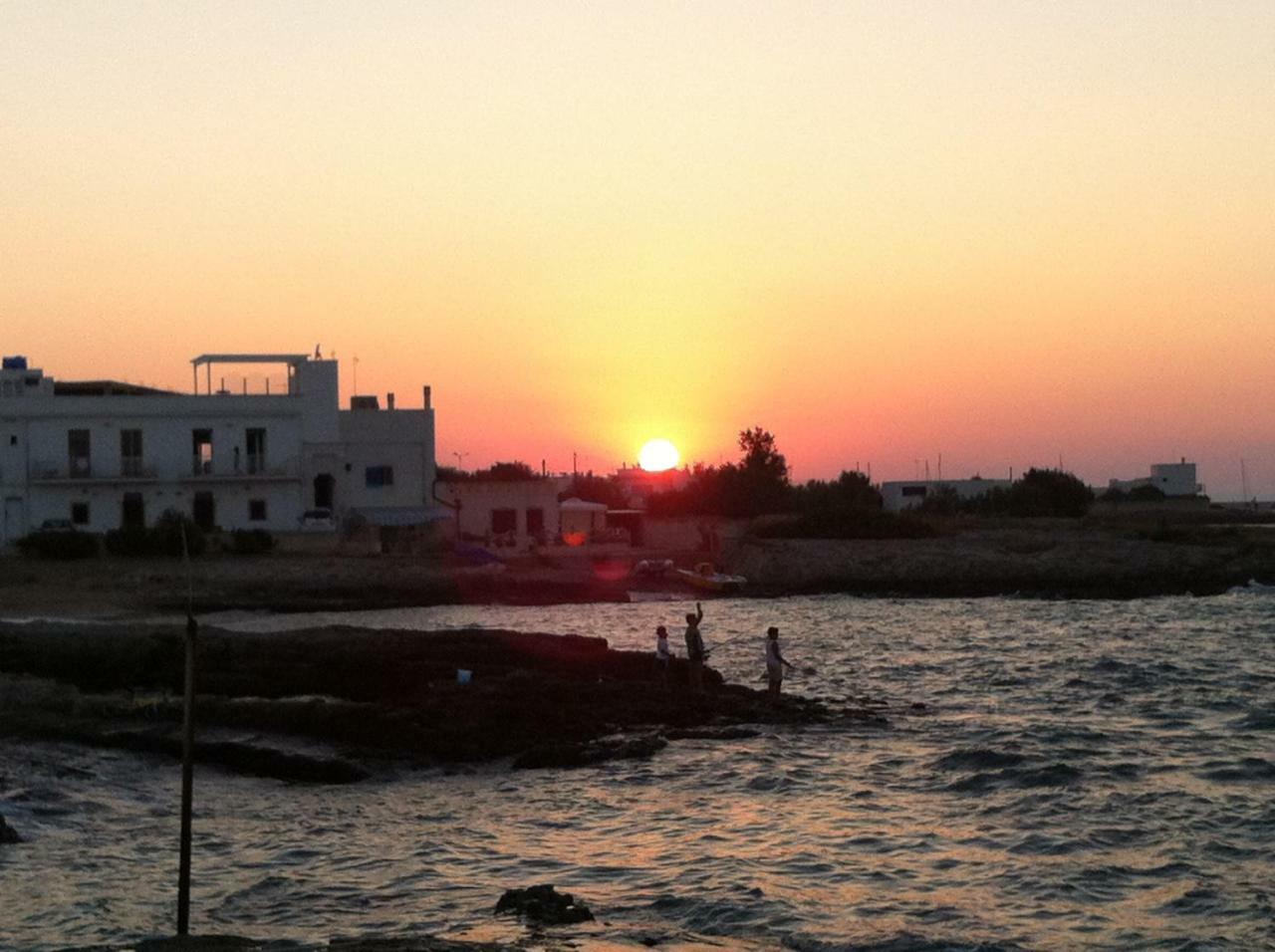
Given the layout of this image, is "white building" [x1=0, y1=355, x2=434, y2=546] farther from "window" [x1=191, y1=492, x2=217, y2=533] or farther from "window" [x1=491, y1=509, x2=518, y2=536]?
"window" [x1=491, y1=509, x2=518, y2=536]

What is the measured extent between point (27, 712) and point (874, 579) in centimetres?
4746

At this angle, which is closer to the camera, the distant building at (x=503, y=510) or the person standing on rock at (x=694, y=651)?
the person standing on rock at (x=694, y=651)

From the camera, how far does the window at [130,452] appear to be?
67562 millimetres

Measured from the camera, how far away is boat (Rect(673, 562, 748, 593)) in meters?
64.6

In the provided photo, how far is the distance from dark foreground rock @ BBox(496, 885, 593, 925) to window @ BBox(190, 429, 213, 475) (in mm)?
55767

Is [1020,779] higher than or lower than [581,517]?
lower

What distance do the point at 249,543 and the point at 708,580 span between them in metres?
18.7

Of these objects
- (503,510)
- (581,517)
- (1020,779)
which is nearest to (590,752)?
(1020,779)

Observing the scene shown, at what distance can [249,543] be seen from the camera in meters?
63.2

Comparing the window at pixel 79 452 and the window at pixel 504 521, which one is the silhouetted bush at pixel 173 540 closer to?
the window at pixel 79 452

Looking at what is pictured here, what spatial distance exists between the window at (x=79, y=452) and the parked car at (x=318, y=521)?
30.5 ft

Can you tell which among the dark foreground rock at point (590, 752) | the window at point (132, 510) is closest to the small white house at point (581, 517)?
the window at point (132, 510)

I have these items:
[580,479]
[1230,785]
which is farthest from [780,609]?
[580,479]

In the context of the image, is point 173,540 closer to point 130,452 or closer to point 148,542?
point 148,542
